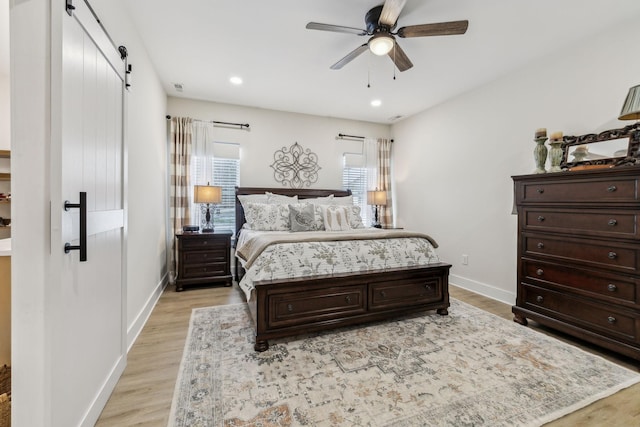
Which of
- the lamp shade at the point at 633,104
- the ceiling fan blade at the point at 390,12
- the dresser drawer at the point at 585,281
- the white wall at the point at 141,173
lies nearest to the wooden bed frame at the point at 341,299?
the dresser drawer at the point at 585,281

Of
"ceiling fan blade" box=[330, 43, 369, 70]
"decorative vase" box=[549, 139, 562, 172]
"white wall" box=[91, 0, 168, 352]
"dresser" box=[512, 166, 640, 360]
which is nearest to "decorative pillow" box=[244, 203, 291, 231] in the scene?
"white wall" box=[91, 0, 168, 352]

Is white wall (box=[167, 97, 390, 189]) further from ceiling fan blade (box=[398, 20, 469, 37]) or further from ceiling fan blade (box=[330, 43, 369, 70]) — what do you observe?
ceiling fan blade (box=[398, 20, 469, 37])

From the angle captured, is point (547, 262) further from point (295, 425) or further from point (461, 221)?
point (295, 425)

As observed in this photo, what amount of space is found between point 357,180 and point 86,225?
4.43 metres

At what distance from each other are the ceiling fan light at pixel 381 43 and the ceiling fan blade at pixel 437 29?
10 cm

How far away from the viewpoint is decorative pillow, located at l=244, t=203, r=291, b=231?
3.64 m

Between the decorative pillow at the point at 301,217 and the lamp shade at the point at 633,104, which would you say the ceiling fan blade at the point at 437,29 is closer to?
the lamp shade at the point at 633,104

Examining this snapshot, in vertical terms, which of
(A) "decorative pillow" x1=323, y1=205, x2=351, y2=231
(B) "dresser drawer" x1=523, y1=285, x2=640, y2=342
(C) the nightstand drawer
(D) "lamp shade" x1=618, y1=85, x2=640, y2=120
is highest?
(D) "lamp shade" x1=618, y1=85, x2=640, y2=120

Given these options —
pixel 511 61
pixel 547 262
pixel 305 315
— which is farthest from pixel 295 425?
pixel 511 61

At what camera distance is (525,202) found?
2.60m

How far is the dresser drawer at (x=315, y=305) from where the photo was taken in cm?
218

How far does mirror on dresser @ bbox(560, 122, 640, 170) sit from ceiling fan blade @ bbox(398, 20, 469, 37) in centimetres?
159

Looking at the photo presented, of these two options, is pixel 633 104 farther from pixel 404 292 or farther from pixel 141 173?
pixel 141 173

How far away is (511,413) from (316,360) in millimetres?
1175
